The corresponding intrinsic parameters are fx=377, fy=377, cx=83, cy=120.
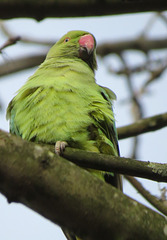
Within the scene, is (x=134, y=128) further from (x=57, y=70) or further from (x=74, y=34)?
(x=74, y=34)

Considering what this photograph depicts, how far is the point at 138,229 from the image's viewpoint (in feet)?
5.67

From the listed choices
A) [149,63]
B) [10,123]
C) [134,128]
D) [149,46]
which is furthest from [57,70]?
[149,46]

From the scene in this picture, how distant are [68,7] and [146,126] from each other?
132 cm

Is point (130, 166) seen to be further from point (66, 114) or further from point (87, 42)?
point (87, 42)

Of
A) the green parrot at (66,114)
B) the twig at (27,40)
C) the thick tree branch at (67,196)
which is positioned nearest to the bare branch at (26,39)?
the twig at (27,40)

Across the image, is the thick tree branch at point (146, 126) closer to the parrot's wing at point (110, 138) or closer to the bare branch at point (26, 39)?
the parrot's wing at point (110, 138)

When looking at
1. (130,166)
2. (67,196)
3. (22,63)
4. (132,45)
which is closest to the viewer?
(67,196)

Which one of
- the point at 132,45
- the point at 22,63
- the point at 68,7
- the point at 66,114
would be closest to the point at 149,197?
the point at 66,114

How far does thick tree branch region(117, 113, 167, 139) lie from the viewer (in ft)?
10.8

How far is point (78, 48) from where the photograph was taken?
430 centimetres

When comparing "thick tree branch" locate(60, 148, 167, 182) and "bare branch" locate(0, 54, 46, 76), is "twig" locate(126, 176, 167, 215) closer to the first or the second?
"thick tree branch" locate(60, 148, 167, 182)

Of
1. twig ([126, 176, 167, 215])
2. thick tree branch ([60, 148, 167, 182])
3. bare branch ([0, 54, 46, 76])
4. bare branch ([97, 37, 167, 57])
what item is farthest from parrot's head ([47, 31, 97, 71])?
thick tree branch ([60, 148, 167, 182])

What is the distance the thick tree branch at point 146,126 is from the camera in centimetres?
330

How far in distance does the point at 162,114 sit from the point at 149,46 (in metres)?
2.06
